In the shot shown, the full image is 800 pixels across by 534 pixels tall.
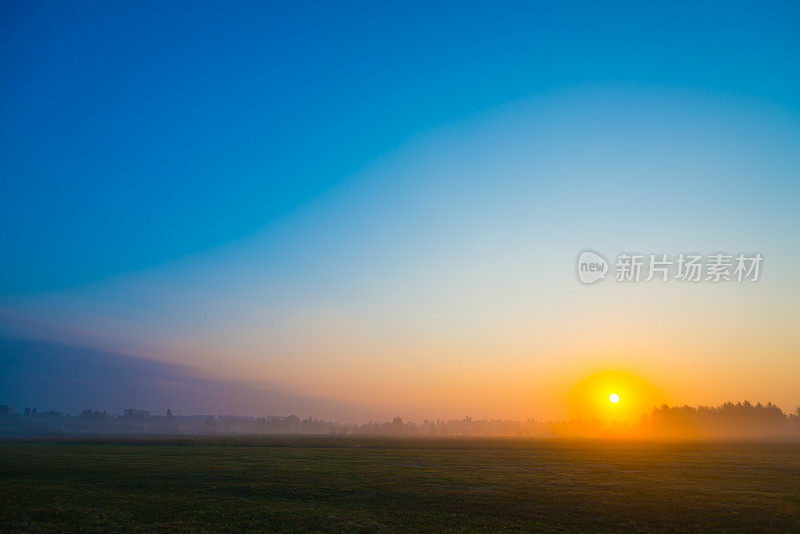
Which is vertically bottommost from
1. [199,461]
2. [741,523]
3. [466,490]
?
[199,461]

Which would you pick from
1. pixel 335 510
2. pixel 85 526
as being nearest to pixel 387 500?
pixel 335 510

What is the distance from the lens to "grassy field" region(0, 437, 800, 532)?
27.9 m

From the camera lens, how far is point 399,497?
35875 millimetres

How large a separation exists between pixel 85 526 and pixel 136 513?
350 centimetres

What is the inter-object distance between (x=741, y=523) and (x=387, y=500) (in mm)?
23996

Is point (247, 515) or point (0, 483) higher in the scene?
point (247, 515)

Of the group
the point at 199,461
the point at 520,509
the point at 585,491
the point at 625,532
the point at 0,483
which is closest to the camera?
the point at 625,532

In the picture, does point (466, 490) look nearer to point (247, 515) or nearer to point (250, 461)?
point (247, 515)

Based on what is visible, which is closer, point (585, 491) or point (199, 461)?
point (585, 491)

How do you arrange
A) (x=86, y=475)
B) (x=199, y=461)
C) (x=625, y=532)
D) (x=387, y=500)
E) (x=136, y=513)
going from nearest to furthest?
(x=625, y=532), (x=136, y=513), (x=387, y=500), (x=86, y=475), (x=199, y=461)

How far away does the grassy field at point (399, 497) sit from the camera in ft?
91.6

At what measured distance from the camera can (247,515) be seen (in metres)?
29.8

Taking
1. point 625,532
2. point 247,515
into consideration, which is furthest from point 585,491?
point 247,515

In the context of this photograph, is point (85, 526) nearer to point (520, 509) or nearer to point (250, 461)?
point (520, 509)
